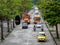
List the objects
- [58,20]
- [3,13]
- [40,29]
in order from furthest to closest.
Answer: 1. [40,29]
2. [3,13]
3. [58,20]

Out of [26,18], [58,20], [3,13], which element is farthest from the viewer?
[26,18]

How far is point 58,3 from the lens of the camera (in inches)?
1882

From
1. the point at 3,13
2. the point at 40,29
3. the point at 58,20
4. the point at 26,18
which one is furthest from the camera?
the point at 26,18

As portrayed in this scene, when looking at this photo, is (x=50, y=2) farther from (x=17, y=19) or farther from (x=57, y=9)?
(x=17, y=19)

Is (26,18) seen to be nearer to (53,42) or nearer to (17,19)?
(17,19)

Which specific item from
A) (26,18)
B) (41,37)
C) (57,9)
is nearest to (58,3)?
(57,9)

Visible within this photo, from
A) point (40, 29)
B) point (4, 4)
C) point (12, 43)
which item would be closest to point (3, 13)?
point (4, 4)

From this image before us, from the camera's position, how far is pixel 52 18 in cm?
4847

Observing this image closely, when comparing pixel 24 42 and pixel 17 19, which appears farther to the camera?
pixel 17 19

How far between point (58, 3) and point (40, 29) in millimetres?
21438

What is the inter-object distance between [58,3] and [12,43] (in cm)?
1028

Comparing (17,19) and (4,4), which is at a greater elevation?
(4,4)

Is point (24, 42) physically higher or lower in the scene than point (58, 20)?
lower

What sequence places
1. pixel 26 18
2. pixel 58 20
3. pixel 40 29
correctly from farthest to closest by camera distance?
pixel 26 18 < pixel 40 29 < pixel 58 20
